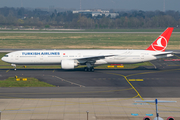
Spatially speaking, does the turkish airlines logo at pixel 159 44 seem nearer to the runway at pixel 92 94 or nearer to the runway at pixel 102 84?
the runway at pixel 102 84

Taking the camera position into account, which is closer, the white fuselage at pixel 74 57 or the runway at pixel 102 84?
the runway at pixel 102 84

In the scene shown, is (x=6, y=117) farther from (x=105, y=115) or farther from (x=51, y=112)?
(x=105, y=115)

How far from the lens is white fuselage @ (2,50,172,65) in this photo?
51375 millimetres

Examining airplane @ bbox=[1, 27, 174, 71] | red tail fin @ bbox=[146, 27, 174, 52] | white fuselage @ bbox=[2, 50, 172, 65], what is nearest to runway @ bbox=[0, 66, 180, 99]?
airplane @ bbox=[1, 27, 174, 71]

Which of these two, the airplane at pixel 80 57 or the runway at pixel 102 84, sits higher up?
the airplane at pixel 80 57

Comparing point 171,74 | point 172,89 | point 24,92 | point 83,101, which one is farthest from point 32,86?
point 171,74

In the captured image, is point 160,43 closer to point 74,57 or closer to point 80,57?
point 80,57

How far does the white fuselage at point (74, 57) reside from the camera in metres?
51.4

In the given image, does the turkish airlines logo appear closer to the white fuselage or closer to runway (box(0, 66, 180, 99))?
the white fuselage

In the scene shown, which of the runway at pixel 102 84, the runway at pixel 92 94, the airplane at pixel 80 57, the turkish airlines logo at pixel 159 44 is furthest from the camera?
the turkish airlines logo at pixel 159 44

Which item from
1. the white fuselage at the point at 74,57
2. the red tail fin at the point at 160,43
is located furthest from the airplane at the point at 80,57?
the red tail fin at the point at 160,43

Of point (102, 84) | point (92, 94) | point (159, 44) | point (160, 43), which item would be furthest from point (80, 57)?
point (92, 94)

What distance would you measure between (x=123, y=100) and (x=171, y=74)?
20.2 meters

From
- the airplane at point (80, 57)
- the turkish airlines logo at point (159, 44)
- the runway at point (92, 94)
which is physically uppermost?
the turkish airlines logo at point (159, 44)
